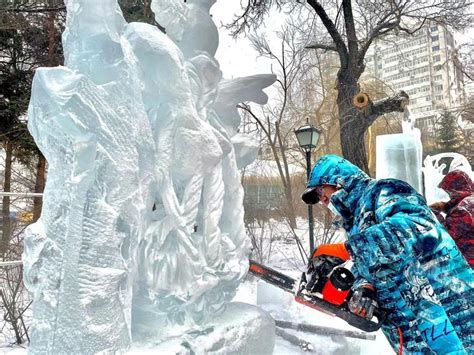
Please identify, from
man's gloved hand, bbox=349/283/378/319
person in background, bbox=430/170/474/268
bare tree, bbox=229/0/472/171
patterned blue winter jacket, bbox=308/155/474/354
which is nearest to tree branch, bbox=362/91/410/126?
bare tree, bbox=229/0/472/171

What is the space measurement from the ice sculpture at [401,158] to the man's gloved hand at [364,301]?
4169 mm

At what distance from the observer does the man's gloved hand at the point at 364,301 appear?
1.73 metres

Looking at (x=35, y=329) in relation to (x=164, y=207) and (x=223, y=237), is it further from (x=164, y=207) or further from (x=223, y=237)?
(x=223, y=237)

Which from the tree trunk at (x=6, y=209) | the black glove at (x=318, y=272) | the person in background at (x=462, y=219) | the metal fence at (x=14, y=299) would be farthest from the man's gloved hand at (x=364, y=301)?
the tree trunk at (x=6, y=209)

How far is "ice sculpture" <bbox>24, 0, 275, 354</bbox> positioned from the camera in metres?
2.23

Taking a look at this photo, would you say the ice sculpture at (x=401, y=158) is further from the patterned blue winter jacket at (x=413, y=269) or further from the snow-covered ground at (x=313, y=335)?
the patterned blue winter jacket at (x=413, y=269)

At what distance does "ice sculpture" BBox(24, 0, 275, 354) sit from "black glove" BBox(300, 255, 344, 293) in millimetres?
958

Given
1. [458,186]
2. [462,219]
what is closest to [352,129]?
[458,186]

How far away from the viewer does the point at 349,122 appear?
10.1 meters

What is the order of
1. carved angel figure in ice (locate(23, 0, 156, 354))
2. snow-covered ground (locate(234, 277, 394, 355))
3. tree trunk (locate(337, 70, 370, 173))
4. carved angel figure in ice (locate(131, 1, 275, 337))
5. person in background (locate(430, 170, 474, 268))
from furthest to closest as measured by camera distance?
tree trunk (locate(337, 70, 370, 173)) < snow-covered ground (locate(234, 277, 394, 355)) < person in background (locate(430, 170, 474, 268)) < carved angel figure in ice (locate(131, 1, 275, 337)) < carved angel figure in ice (locate(23, 0, 156, 354))

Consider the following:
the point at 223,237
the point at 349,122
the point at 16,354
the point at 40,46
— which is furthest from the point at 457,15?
the point at 16,354

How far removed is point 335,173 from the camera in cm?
191

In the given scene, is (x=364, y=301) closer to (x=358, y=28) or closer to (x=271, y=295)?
(x=271, y=295)

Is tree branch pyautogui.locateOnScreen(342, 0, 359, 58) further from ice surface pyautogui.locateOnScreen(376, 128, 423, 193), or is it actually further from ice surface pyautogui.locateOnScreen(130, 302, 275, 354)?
ice surface pyautogui.locateOnScreen(130, 302, 275, 354)
